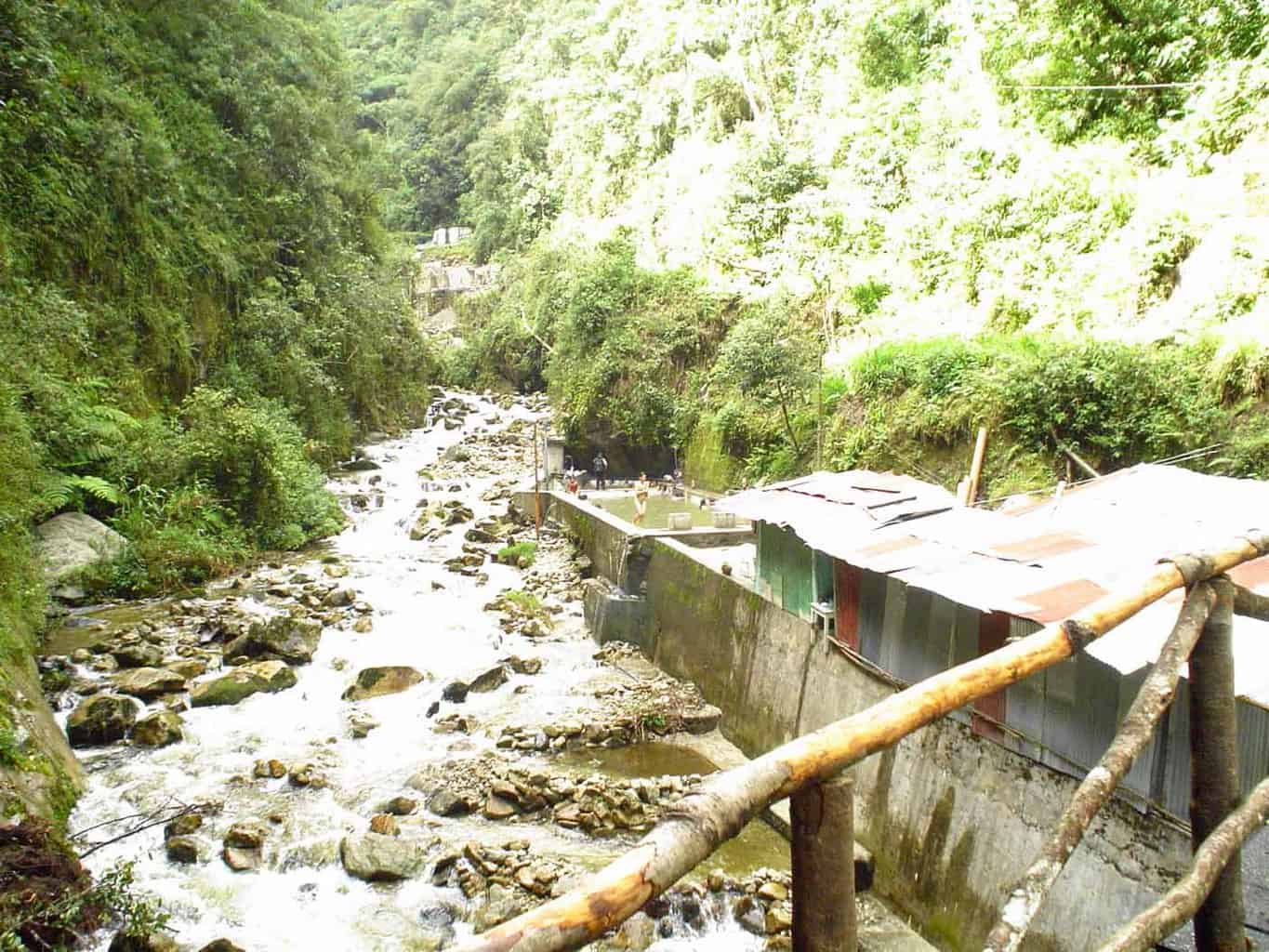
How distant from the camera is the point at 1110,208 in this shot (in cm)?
1465

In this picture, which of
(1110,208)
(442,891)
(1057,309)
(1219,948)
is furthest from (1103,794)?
(1110,208)

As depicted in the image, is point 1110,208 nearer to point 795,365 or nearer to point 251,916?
point 795,365

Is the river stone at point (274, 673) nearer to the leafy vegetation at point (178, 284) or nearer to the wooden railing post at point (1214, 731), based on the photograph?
the leafy vegetation at point (178, 284)

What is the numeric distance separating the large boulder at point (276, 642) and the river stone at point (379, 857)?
5629 mm

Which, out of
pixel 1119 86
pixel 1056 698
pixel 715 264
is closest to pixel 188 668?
pixel 1056 698

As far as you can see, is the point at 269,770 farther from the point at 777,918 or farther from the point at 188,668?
the point at 777,918

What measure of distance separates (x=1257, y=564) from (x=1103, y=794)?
5.43m

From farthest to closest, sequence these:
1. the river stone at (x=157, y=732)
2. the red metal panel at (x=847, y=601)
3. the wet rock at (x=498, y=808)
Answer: the river stone at (x=157, y=732) < the red metal panel at (x=847, y=601) < the wet rock at (x=498, y=808)

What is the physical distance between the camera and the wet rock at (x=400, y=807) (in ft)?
31.4

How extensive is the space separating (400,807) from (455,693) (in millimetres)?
3241

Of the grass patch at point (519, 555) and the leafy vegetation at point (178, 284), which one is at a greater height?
the leafy vegetation at point (178, 284)

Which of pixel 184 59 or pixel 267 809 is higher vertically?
pixel 184 59

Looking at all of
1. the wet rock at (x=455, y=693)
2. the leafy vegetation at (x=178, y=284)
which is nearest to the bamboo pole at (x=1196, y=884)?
the wet rock at (x=455, y=693)

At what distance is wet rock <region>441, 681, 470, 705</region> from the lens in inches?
503
